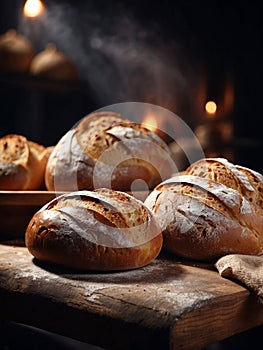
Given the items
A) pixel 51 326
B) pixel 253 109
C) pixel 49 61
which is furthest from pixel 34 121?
pixel 51 326

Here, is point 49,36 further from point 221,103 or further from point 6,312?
point 6,312

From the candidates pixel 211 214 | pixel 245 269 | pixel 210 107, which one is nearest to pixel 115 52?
pixel 210 107

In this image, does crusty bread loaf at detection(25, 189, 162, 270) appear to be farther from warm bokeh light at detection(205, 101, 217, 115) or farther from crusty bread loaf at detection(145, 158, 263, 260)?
warm bokeh light at detection(205, 101, 217, 115)

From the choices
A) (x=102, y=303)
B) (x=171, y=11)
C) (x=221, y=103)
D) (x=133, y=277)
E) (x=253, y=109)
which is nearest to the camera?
(x=102, y=303)

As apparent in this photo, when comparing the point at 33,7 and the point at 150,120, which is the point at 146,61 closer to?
the point at 150,120

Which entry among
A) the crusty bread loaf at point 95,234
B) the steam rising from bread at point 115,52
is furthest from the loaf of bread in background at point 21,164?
the steam rising from bread at point 115,52

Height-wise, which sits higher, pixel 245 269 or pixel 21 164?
pixel 21 164
